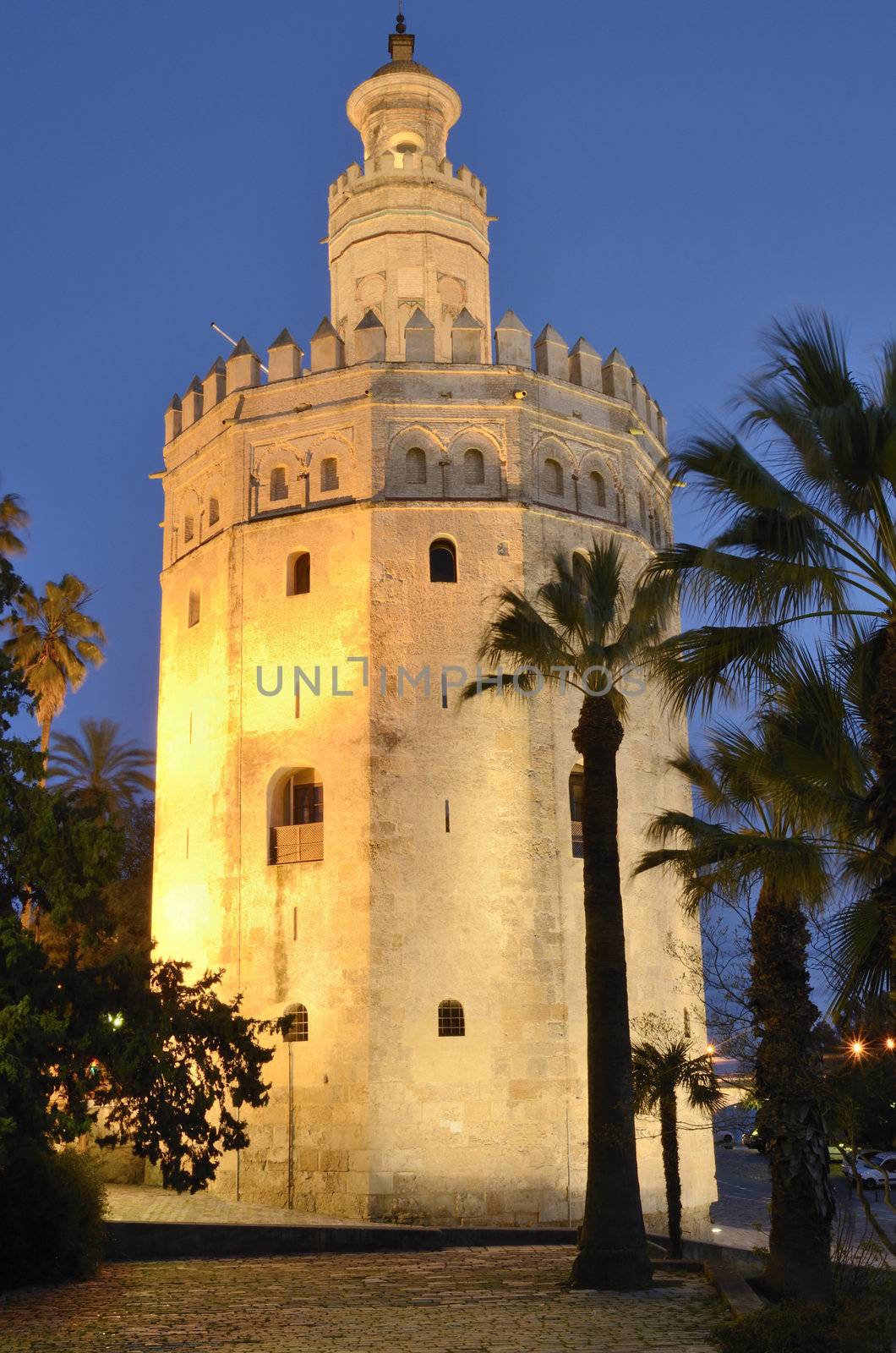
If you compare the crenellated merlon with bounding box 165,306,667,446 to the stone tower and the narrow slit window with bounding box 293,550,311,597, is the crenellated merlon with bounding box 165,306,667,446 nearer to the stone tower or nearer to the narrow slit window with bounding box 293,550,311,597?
the stone tower

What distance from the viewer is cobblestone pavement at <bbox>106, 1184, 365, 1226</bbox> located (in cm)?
1694

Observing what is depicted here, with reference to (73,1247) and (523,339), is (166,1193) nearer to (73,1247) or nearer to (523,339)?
(73,1247)

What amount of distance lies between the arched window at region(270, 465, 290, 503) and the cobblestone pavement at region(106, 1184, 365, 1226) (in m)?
10.4

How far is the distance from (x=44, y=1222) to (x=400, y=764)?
27.9 feet

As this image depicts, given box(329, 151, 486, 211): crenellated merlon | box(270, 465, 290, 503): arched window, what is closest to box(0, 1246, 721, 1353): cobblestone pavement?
box(270, 465, 290, 503): arched window

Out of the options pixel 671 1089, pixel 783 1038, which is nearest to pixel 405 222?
pixel 671 1089

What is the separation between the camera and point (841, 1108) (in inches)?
463

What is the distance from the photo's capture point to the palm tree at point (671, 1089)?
50.7ft

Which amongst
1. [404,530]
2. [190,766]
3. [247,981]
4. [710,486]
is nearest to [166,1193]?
[247,981]

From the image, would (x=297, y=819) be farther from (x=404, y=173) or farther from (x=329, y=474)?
(x=404, y=173)

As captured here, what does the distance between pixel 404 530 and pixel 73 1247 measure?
440 inches

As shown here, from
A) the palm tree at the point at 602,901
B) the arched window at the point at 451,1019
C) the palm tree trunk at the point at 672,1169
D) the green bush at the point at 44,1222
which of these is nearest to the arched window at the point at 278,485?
the palm tree at the point at 602,901

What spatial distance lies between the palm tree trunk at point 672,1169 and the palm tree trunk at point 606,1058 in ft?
8.60

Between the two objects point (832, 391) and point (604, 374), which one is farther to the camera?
point (604, 374)
